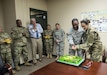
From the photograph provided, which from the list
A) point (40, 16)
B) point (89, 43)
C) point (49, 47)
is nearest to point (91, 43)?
point (89, 43)

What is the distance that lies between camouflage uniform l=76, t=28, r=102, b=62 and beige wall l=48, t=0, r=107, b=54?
5.26 ft

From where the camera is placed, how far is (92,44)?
233 cm

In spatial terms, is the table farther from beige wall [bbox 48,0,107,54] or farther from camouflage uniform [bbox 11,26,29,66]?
beige wall [bbox 48,0,107,54]

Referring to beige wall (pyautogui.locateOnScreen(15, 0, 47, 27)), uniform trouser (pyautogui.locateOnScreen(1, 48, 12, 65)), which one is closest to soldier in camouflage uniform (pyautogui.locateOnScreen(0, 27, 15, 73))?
uniform trouser (pyautogui.locateOnScreen(1, 48, 12, 65))

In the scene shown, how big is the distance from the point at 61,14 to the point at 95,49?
8.43ft

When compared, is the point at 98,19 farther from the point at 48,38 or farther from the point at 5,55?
the point at 5,55

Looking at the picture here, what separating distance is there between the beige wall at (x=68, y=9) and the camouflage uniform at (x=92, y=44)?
1.60m

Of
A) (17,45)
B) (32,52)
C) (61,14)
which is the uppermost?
(61,14)

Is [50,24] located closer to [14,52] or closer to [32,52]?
[32,52]

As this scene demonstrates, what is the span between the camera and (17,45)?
3471mm

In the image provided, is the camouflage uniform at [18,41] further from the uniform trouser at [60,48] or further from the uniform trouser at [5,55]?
the uniform trouser at [60,48]

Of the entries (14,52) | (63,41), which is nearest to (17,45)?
(14,52)

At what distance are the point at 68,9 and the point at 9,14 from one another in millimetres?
2095

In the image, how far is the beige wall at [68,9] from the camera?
381 centimetres
